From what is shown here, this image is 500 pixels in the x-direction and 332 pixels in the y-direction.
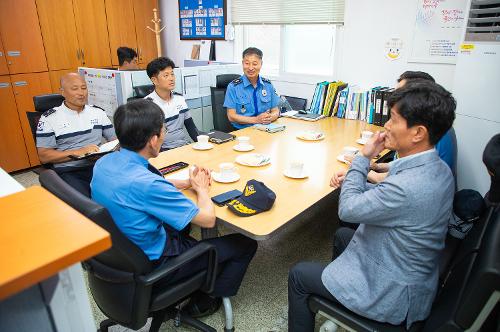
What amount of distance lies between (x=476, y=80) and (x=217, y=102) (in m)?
2.08

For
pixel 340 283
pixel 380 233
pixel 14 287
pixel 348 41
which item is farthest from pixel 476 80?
pixel 14 287

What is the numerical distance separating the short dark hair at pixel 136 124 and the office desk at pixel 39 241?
641 mm

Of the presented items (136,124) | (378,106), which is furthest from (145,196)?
(378,106)

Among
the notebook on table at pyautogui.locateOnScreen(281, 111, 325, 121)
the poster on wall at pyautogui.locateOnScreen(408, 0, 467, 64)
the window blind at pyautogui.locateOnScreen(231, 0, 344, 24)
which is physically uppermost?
the window blind at pyautogui.locateOnScreen(231, 0, 344, 24)

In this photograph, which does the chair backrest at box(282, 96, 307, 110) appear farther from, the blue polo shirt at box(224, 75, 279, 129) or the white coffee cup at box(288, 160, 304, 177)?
the white coffee cup at box(288, 160, 304, 177)

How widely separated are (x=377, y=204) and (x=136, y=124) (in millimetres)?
930

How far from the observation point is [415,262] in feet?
3.72

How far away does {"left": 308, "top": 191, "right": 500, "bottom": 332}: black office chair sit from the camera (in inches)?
31.2

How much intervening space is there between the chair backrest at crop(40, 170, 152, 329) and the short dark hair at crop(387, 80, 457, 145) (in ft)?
3.44

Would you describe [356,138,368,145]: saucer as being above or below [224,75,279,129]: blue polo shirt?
below

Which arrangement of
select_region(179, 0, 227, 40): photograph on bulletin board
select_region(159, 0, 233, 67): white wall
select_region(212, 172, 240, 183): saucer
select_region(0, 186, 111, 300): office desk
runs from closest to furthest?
select_region(0, 186, 111, 300): office desk < select_region(212, 172, 240, 183): saucer < select_region(179, 0, 227, 40): photograph on bulletin board < select_region(159, 0, 233, 67): white wall

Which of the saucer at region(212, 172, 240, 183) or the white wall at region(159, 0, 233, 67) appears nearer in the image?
the saucer at region(212, 172, 240, 183)

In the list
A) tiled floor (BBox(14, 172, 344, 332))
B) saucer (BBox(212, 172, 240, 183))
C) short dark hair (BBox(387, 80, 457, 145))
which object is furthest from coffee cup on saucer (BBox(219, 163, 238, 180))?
short dark hair (BBox(387, 80, 457, 145))

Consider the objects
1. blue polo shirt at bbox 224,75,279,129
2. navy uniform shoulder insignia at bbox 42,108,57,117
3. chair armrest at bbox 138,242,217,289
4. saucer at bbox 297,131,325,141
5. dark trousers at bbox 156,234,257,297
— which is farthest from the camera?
blue polo shirt at bbox 224,75,279,129
